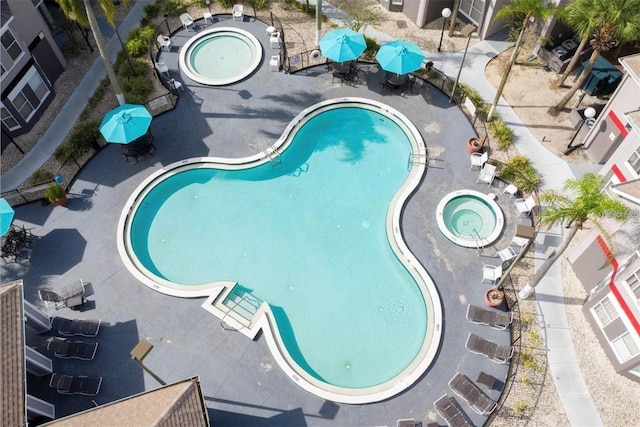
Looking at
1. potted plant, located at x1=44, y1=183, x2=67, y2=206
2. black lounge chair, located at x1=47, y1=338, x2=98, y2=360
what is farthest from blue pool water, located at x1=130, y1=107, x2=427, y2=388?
black lounge chair, located at x1=47, y1=338, x2=98, y2=360

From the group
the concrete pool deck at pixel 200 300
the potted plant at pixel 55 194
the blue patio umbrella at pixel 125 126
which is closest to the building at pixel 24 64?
the potted plant at pixel 55 194

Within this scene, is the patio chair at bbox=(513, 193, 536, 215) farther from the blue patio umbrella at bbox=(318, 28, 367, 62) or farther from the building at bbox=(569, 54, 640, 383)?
the blue patio umbrella at bbox=(318, 28, 367, 62)

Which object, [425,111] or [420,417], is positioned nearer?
[420,417]

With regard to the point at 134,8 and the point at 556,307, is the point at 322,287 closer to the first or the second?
the point at 556,307

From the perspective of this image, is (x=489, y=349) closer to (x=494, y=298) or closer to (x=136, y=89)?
(x=494, y=298)

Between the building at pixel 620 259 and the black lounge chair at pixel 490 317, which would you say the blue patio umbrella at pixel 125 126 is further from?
the building at pixel 620 259

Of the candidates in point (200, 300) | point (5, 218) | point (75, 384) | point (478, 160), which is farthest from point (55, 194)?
point (478, 160)

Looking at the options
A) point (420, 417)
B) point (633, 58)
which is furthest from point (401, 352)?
point (633, 58)
